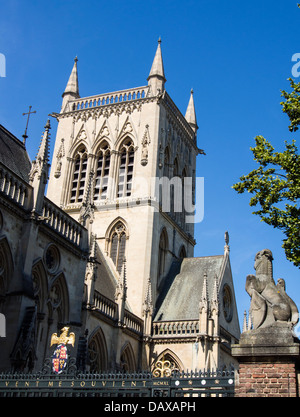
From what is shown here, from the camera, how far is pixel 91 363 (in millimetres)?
26406

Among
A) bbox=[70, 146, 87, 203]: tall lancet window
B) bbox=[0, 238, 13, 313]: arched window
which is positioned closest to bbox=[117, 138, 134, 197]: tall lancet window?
bbox=[70, 146, 87, 203]: tall lancet window

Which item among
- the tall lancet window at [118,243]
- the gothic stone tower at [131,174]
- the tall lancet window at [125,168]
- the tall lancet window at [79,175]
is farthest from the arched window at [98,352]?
the tall lancet window at [79,175]

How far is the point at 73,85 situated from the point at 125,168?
9174mm

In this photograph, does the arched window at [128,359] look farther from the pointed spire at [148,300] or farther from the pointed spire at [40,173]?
the pointed spire at [40,173]

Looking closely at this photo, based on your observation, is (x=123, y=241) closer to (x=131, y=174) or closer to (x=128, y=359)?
(x=131, y=174)

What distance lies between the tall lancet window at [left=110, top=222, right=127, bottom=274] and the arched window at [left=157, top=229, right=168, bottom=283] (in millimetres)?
2664

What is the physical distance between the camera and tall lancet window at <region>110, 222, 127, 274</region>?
34.9 metres

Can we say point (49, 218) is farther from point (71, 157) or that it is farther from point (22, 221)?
point (71, 157)

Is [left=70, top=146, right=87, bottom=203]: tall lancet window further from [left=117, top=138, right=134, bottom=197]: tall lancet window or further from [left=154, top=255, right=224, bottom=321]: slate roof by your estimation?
[left=154, top=255, right=224, bottom=321]: slate roof

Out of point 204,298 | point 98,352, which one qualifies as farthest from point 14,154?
Result: point 204,298
